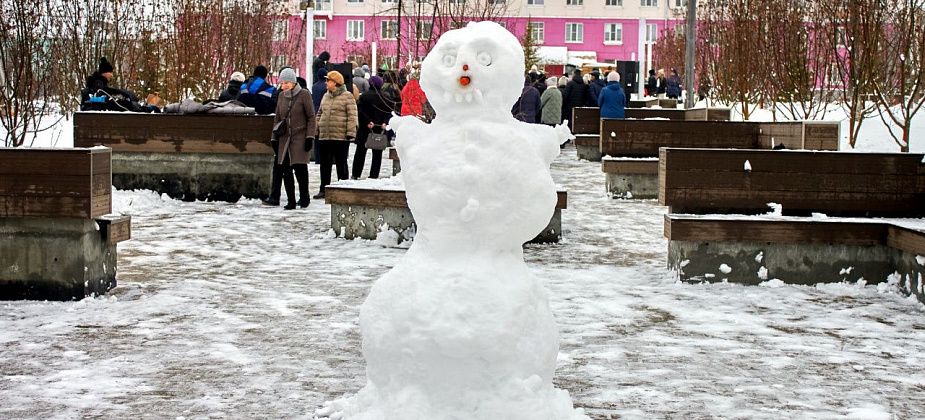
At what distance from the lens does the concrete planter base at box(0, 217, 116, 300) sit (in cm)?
838

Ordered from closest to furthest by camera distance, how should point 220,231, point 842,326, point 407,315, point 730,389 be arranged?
1. point 407,315
2. point 730,389
3. point 842,326
4. point 220,231

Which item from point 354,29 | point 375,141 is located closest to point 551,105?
point 375,141

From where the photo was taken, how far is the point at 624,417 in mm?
5617

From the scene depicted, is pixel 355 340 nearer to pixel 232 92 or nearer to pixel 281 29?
pixel 232 92

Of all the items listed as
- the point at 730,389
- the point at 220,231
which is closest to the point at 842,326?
the point at 730,389

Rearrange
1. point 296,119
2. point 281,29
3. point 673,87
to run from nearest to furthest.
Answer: point 296,119 → point 281,29 → point 673,87

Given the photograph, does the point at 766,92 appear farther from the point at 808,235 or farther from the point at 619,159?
the point at 808,235

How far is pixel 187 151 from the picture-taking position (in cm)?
1537

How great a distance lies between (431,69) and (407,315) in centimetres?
108

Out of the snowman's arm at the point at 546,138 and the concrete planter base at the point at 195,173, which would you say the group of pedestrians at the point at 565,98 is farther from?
the snowman's arm at the point at 546,138

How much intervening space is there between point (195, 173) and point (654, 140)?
21.0ft

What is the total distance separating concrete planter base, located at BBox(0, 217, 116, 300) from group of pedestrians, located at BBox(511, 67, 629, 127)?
8.86 meters

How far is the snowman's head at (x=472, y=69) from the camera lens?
5.05 m

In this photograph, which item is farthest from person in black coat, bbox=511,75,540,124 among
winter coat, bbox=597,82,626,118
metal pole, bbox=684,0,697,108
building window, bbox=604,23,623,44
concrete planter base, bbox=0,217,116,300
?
building window, bbox=604,23,623,44
